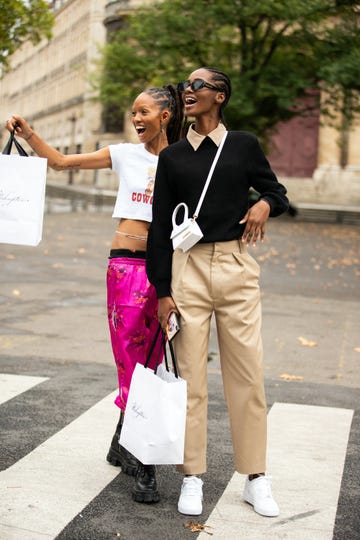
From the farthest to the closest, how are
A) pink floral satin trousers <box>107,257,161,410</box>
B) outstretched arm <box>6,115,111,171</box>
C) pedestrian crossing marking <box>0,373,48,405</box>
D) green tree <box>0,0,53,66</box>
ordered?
green tree <box>0,0,53,66</box> → pedestrian crossing marking <box>0,373,48,405</box> → outstretched arm <box>6,115,111,171</box> → pink floral satin trousers <box>107,257,161,410</box>

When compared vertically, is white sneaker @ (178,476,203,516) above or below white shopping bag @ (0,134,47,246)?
below

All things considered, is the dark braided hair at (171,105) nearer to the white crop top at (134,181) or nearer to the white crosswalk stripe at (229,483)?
the white crop top at (134,181)

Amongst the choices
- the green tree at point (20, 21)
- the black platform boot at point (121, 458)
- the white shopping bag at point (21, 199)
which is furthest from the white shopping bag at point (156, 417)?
the green tree at point (20, 21)

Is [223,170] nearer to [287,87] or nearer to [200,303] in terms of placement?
[200,303]

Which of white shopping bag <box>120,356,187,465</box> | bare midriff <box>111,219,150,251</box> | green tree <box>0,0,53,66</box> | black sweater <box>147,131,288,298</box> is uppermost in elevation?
green tree <box>0,0,53,66</box>

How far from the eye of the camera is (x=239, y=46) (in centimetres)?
3641

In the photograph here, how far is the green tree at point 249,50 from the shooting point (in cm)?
3170

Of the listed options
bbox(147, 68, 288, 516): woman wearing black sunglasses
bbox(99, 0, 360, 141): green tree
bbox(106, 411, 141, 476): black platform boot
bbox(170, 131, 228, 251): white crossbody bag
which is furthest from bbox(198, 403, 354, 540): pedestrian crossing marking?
bbox(99, 0, 360, 141): green tree

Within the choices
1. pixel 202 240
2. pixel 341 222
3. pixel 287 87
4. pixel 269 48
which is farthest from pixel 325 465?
pixel 341 222

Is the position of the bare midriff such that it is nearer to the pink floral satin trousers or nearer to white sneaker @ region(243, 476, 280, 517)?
the pink floral satin trousers

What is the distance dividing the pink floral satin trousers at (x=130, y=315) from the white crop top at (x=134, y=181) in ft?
0.80

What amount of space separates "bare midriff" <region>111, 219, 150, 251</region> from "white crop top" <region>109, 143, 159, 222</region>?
33mm

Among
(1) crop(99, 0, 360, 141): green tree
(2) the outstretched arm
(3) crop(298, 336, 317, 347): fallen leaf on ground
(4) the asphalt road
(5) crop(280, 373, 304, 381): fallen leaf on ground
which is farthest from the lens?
(1) crop(99, 0, 360, 141): green tree

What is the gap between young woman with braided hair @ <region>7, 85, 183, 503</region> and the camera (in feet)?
15.8
